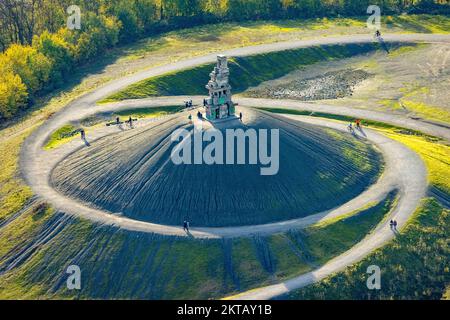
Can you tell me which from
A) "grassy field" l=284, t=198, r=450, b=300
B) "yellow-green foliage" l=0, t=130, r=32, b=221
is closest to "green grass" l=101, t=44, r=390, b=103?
"yellow-green foliage" l=0, t=130, r=32, b=221

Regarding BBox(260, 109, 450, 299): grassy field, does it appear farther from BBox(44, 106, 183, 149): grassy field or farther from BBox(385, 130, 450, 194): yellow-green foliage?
BBox(44, 106, 183, 149): grassy field

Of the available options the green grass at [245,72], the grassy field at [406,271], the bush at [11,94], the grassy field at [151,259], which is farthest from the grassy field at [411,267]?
the bush at [11,94]

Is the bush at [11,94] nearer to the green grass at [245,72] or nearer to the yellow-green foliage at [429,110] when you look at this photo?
the green grass at [245,72]

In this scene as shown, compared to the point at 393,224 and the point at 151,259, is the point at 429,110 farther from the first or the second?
the point at 151,259

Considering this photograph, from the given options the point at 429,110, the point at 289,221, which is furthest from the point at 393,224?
the point at 429,110
